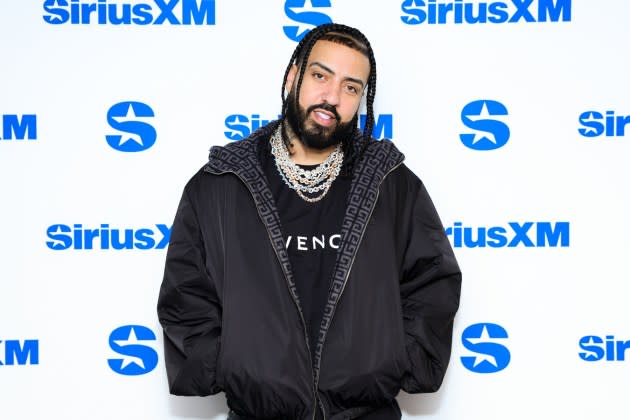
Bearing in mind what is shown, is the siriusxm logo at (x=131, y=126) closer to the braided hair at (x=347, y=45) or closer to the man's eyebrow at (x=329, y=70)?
the braided hair at (x=347, y=45)

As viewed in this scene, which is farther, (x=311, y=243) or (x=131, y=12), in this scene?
(x=131, y=12)

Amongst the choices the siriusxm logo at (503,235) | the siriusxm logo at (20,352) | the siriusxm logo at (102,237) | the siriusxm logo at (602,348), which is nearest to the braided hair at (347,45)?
the siriusxm logo at (503,235)

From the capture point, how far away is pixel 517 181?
1.89 m

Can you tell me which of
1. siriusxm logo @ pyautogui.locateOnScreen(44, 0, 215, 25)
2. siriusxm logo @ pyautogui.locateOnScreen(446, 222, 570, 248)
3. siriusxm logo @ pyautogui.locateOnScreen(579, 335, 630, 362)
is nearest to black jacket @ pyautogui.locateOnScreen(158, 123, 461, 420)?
siriusxm logo @ pyautogui.locateOnScreen(446, 222, 570, 248)

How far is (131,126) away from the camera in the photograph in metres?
1.87

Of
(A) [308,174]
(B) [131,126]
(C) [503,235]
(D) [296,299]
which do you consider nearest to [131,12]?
(B) [131,126]

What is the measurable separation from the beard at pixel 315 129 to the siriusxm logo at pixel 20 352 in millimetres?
1065

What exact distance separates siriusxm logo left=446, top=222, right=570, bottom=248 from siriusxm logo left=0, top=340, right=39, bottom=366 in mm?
1319

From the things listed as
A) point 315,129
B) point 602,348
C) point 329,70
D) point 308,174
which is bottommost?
point 602,348

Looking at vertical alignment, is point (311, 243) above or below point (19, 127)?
below

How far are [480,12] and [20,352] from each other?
5.71 ft

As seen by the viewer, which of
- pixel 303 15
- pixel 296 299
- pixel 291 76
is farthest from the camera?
pixel 303 15

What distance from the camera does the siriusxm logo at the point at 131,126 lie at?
187 centimetres

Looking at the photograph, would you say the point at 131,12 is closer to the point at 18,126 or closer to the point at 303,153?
the point at 18,126
